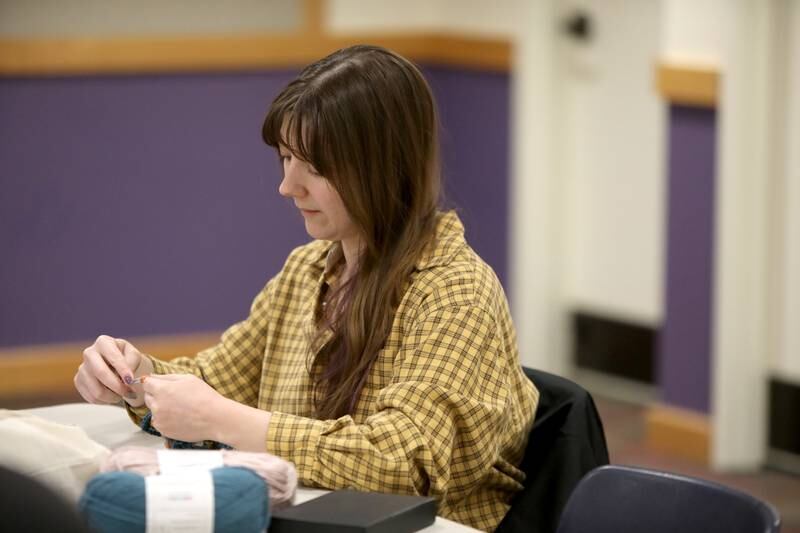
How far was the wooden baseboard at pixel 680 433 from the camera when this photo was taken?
476cm

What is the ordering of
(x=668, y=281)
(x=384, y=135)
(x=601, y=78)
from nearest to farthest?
(x=384, y=135)
(x=668, y=281)
(x=601, y=78)

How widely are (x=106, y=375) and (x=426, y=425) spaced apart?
22.4 inches

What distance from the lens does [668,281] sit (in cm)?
490

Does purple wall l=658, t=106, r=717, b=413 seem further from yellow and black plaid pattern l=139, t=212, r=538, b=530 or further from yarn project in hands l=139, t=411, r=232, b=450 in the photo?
yarn project in hands l=139, t=411, r=232, b=450

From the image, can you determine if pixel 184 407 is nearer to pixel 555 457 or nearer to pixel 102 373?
pixel 102 373

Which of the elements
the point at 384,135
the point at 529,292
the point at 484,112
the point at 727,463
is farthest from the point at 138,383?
the point at 484,112

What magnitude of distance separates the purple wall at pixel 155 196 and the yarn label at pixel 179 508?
382cm

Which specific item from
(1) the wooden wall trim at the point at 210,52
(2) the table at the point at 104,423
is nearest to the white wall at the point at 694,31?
(1) the wooden wall trim at the point at 210,52

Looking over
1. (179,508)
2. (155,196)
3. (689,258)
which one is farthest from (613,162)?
(179,508)

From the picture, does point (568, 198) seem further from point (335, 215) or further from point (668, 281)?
point (335, 215)

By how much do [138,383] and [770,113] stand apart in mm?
2821

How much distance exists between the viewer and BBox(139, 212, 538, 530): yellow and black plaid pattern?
78.5 inches

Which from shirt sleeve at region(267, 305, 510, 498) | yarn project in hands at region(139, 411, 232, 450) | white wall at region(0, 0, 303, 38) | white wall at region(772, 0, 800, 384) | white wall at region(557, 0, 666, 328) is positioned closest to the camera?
shirt sleeve at region(267, 305, 510, 498)

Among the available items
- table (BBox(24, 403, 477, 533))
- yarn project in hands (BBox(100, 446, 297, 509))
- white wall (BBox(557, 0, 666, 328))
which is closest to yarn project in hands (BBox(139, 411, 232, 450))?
table (BBox(24, 403, 477, 533))
